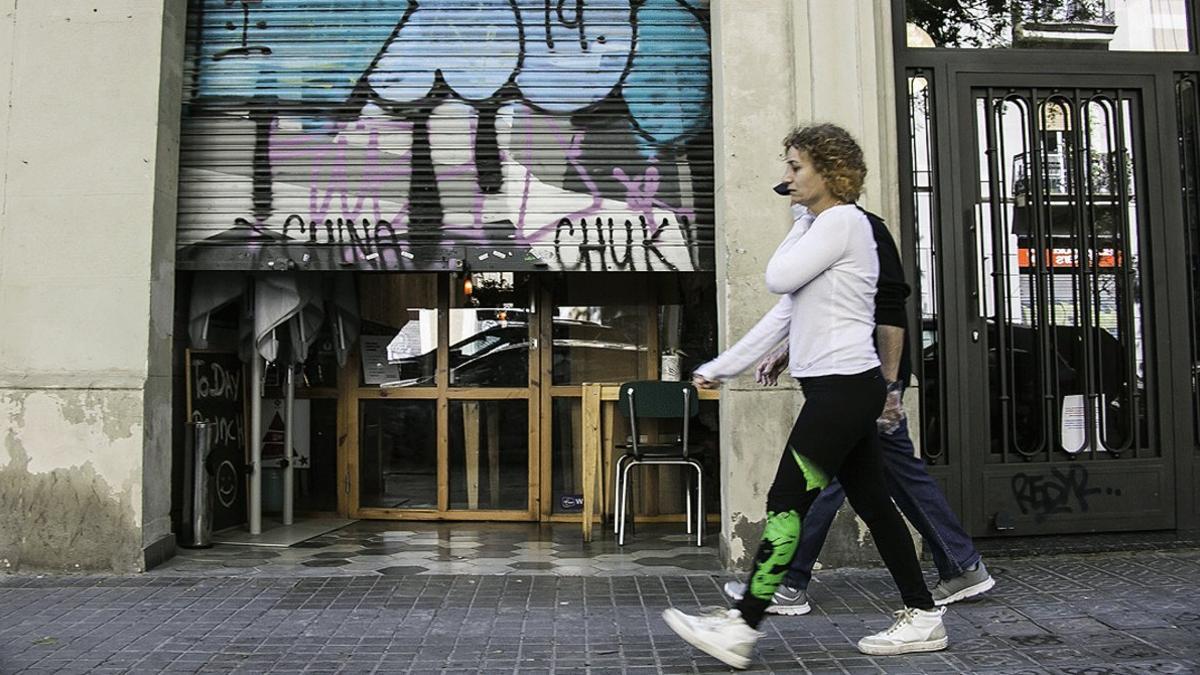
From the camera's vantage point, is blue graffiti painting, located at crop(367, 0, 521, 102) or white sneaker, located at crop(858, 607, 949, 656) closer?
white sneaker, located at crop(858, 607, 949, 656)

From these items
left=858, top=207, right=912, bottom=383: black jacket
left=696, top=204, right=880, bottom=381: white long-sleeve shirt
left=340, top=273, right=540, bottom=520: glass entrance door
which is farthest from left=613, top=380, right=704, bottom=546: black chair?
left=696, top=204, right=880, bottom=381: white long-sleeve shirt

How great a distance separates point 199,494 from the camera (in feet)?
20.7

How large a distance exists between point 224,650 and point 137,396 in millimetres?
2020

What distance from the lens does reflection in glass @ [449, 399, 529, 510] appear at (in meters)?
7.54

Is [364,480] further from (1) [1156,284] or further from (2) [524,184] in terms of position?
(1) [1156,284]

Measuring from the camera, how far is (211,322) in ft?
21.7

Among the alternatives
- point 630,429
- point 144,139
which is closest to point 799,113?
point 630,429

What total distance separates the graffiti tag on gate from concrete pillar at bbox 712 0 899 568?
1.07 metres

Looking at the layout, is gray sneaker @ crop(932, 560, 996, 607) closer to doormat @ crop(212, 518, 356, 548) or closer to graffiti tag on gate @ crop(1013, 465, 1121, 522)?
graffiti tag on gate @ crop(1013, 465, 1121, 522)

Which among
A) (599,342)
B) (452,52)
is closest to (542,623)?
(599,342)

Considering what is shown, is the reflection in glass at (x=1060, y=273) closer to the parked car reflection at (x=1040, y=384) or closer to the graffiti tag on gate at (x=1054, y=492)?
the parked car reflection at (x=1040, y=384)

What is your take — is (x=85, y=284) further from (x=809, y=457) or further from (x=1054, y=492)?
(x=1054, y=492)

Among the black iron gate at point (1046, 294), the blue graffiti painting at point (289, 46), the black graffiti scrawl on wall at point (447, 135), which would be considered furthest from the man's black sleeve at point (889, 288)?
the blue graffiti painting at point (289, 46)

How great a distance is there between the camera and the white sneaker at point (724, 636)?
366 cm
